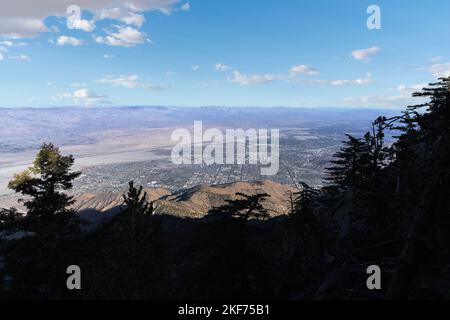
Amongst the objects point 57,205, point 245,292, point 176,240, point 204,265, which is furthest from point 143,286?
point 176,240

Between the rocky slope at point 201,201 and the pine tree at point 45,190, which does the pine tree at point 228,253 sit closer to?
the pine tree at point 45,190

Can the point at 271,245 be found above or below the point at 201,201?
above

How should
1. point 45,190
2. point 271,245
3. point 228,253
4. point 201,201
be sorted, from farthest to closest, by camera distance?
point 201,201 < point 45,190 < point 271,245 < point 228,253

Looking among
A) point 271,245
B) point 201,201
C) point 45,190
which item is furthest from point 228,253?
point 201,201

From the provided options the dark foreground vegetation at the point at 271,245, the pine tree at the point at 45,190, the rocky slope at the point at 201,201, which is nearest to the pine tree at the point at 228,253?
the dark foreground vegetation at the point at 271,245

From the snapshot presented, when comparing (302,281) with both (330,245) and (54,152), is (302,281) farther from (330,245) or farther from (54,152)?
(54,152)

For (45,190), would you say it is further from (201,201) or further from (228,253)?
(201,201)

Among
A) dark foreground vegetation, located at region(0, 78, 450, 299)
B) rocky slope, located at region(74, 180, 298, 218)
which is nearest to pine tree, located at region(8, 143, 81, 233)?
dark foreground vegetation, located at region(0, 78, 450, 299)

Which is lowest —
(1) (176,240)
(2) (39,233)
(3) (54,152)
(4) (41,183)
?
(1) (176,240)

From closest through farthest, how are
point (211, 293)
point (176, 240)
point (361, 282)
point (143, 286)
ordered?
point (361, 282) → point (211, 293) → point (143, 286) → point (176, 240)
